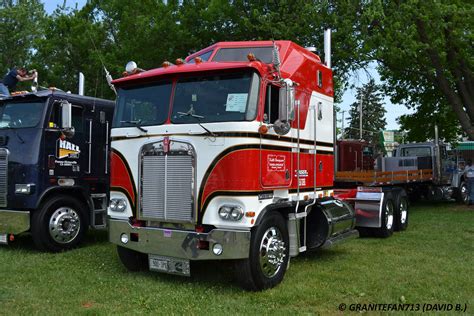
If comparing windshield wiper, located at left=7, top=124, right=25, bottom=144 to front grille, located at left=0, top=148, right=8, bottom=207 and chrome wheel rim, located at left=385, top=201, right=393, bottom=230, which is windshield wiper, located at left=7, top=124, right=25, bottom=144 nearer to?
front grille, located at left=0, top=148, right=8, bottom=207

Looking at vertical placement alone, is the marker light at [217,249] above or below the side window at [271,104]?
below

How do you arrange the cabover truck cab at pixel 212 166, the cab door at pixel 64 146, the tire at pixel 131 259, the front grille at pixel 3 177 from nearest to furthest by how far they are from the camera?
the cabover truck cab at pixel 212 166 → the tire at pixel 131 259 → the front grille at pixel 3 177 → the cab door at pixel 64 146

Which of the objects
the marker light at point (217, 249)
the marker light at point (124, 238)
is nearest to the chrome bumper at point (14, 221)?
the marker light at point (124, 238)

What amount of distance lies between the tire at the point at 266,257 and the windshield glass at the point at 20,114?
4.96 meters

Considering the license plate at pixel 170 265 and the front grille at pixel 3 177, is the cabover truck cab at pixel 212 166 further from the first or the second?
the front grille at pixel 3 177

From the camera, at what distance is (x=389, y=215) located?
10898mm

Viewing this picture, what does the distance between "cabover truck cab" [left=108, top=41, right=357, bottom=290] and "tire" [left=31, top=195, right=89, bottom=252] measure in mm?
2198

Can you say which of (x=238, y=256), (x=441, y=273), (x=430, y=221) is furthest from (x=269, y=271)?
(x=430, y=221)

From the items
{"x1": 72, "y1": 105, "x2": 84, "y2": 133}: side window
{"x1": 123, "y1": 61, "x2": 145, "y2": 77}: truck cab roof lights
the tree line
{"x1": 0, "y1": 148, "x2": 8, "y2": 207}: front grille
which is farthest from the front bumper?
the tree line

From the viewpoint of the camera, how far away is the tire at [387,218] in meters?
10.4

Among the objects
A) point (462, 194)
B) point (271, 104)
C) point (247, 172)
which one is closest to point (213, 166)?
point (247, 172)

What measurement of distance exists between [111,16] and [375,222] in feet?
47.8

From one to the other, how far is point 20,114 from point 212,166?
4874 millimetres

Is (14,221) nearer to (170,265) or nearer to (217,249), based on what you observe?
(170,265)
